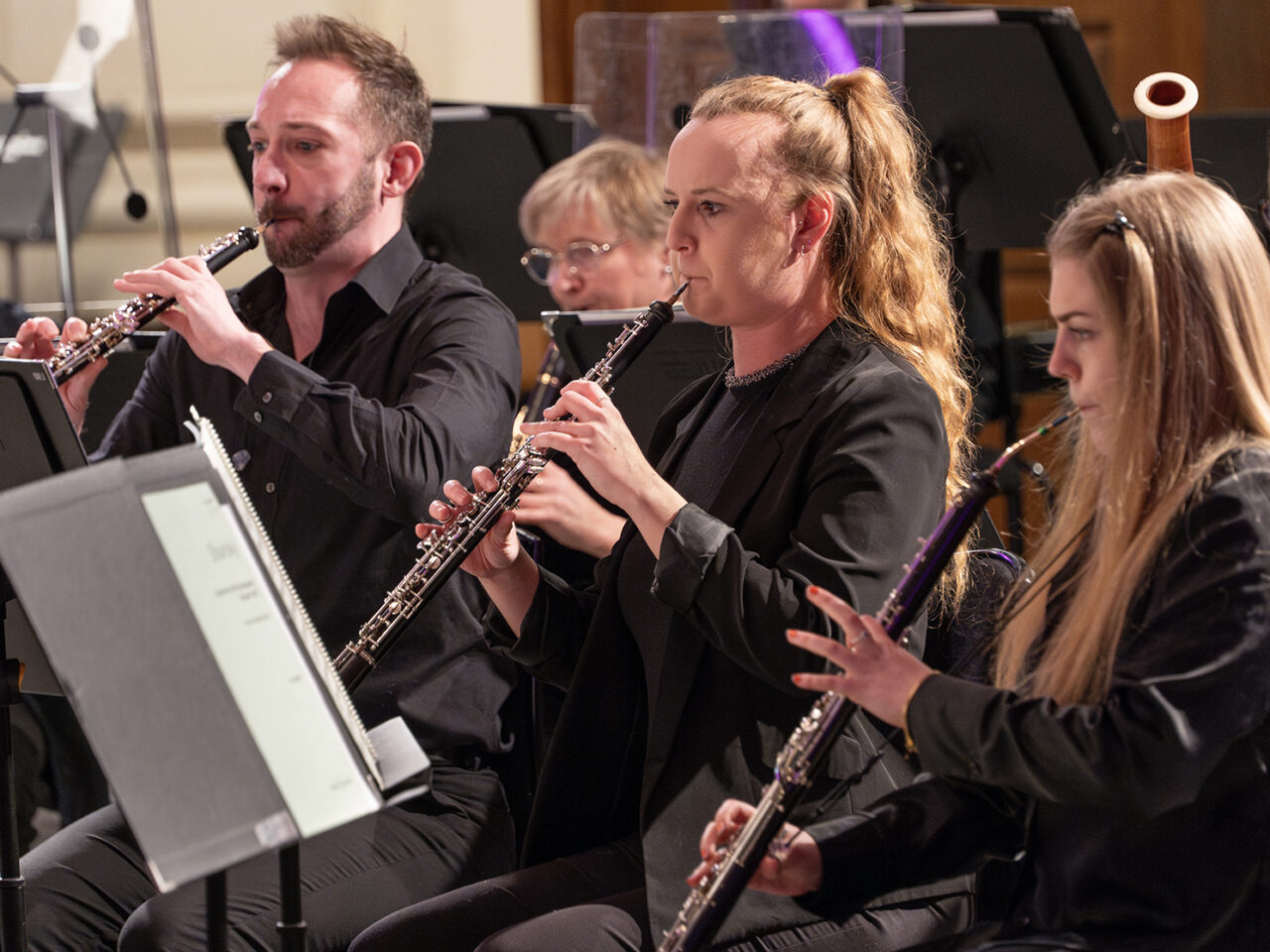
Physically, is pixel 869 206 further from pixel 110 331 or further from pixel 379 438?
pixel 110 331

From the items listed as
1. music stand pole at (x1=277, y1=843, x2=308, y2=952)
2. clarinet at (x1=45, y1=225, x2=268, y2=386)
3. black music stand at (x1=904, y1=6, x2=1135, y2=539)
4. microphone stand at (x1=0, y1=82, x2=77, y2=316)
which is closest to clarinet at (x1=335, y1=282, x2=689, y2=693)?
music stand pole at (x1=277, y1=843, x2=308, y2=952)

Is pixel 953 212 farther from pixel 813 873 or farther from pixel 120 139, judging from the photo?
pixel 120 139

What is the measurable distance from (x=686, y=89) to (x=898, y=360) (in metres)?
1.75

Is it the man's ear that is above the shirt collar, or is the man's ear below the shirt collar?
above

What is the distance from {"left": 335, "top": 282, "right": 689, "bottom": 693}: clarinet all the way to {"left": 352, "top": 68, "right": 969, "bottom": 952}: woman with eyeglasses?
4 cm

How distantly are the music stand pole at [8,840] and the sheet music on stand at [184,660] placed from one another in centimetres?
73

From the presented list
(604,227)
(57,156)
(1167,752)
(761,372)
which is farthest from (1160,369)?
(57,156)

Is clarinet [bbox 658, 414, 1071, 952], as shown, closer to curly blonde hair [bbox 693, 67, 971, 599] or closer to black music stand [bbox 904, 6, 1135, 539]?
curly blonde hair [bbox 693, 67, 971, 599]

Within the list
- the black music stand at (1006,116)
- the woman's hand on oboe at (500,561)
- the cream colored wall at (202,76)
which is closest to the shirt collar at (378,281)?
the woman's hand on oboe at (500,561)

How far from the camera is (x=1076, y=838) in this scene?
1313 millimetres

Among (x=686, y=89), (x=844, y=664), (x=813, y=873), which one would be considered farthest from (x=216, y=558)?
(x=686, y=89)

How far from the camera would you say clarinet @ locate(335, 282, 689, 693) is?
176cm

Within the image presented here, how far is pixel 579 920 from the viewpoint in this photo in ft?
5.06

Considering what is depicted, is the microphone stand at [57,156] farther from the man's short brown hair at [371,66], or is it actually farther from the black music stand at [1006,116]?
the black music stand at [1006,116]
